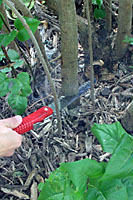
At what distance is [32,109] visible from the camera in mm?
1744

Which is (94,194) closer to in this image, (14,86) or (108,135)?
(108,135)

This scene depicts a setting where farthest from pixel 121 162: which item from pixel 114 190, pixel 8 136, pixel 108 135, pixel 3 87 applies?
pixel 3 87

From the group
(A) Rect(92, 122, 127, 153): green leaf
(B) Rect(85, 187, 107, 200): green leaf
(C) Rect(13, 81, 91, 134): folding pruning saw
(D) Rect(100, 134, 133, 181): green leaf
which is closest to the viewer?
(D) Rect(100, 134, 133, 181): green leaf

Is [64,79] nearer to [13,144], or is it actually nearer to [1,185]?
[13,144]

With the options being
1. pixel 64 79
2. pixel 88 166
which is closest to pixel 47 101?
pixel 64 79

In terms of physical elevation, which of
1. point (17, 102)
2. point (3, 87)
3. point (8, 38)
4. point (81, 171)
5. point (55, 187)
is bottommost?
point (55, 187)

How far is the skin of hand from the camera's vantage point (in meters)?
1.15

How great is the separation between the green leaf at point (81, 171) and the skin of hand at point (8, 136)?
0.36 metres

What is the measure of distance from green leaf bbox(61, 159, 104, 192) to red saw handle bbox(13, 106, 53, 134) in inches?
17.0

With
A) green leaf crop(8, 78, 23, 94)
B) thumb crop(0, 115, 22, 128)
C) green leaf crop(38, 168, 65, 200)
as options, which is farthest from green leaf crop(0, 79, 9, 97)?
green leaf crop(38, 168, 65, 200)

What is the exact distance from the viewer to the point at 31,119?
1.35 metres

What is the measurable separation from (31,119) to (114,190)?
2.09ft

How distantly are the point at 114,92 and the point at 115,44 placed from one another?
437 mm

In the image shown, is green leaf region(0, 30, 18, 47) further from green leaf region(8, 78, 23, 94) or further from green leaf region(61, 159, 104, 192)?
green leaf region(61, 159, 104, 192)
